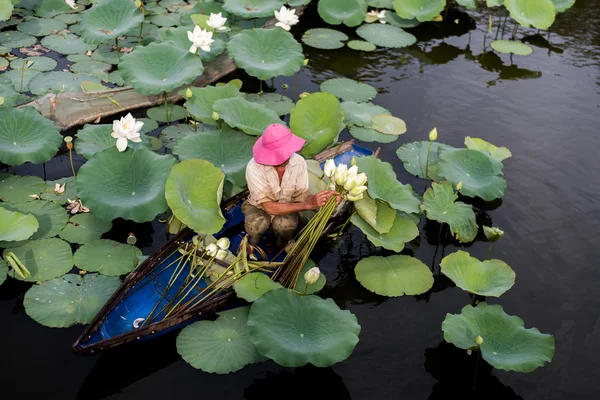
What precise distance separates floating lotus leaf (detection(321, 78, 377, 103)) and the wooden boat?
2.68m

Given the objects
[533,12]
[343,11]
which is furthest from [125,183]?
[533,12]

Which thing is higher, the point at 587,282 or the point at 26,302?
the point at 26,302

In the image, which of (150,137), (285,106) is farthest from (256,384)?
(285,106)

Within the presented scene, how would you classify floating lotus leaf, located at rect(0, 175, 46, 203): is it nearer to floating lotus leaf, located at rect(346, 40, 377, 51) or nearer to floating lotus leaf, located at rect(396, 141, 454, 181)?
floating lotus leaf, located at rect(396, 141, 454, 181)

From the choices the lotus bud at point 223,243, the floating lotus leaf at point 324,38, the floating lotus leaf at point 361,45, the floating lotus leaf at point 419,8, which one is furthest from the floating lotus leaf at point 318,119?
the floating lotus leaf at point 419,8

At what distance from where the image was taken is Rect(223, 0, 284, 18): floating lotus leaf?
767 cm

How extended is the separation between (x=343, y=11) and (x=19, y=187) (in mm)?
5413

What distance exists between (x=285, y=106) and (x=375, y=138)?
3.93ft

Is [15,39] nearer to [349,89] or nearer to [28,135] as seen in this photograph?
[28,135]

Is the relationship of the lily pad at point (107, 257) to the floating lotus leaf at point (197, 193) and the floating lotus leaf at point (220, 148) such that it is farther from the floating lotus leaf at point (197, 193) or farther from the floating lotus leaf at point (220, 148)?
the floating lotus leaf at point (220, 148)

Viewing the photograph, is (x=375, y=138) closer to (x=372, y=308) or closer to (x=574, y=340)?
(x=372, y=308)

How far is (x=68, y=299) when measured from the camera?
4.55 meters

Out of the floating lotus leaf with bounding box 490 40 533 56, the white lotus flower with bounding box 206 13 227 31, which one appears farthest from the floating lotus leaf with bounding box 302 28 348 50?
the floating lotus leaf with bounding box 490 40 533 56

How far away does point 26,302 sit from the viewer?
4539 millimetres
